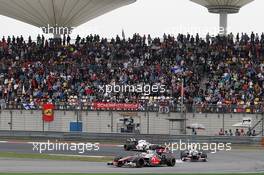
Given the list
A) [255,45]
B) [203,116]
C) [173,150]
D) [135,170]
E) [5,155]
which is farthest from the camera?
[255,45]

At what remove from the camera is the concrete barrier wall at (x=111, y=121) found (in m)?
50.5

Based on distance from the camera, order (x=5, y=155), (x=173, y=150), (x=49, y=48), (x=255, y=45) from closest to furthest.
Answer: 1. (x=5, y=155)
2. (x=173, y=150)
3. (x=255, y=45)
4. (x=49, y=48)

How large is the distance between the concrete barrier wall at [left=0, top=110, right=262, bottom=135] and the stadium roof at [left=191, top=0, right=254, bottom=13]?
57.0ft

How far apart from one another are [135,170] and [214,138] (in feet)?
46.9

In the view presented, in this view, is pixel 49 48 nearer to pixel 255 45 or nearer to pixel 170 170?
pixel 255 45

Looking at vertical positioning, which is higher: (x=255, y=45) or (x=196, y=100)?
(x=255, y=45)

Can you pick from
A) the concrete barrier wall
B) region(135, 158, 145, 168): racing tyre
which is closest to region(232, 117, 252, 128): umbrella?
the concrete barrier wall

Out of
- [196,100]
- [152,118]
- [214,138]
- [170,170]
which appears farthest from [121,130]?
[170,170]

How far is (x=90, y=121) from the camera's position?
52656mm

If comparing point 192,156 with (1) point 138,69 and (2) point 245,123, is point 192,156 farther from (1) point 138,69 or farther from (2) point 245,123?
(1) point 138,69

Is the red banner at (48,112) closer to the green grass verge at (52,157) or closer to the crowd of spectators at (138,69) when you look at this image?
the crowd of spectators at (138,69)
